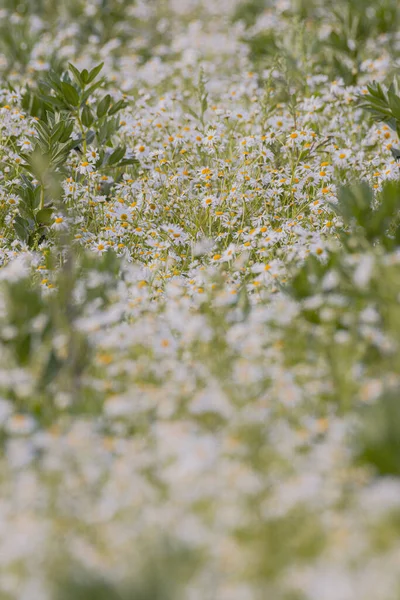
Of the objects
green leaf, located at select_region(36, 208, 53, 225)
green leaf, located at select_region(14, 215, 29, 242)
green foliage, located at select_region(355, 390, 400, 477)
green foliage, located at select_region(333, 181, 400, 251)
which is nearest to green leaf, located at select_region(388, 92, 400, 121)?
green foliage, located at select_region(333, 181, 400, 251)

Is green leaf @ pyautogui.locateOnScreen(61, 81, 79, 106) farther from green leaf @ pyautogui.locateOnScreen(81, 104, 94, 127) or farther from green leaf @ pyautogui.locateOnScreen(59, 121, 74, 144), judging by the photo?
green leaf @ pyautogui.locateOnScreen(59, 121, 74, 144)

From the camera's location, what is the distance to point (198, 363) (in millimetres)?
2598

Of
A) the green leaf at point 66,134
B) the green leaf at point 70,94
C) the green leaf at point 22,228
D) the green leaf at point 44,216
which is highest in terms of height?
the green leaf at point 70,94

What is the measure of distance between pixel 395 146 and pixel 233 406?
3.13 m

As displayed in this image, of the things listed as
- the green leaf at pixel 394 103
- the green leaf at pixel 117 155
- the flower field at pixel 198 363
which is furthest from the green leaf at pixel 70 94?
the green leaf at pixel 394 103

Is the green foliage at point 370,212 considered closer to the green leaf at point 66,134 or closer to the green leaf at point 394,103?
the green leaf at point 394,103

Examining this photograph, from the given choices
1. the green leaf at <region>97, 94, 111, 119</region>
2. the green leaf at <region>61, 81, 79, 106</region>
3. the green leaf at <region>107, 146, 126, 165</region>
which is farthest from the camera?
the green leaf at <region>97, 94, 111, 119</region>

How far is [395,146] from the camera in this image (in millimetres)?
4566

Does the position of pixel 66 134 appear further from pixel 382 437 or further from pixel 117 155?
pixel 382 437

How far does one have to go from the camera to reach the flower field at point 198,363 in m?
1.64

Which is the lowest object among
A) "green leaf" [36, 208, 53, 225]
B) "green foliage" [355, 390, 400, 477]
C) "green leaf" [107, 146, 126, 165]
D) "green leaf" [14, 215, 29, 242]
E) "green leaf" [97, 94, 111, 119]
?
"green foliage" [355, 390, 400, 477]

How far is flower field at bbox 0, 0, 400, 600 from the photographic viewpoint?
5.40 feet

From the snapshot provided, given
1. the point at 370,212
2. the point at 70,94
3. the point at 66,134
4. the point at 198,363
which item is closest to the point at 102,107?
the point at 70,94

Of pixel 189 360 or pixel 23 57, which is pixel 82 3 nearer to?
pixel 23 57
